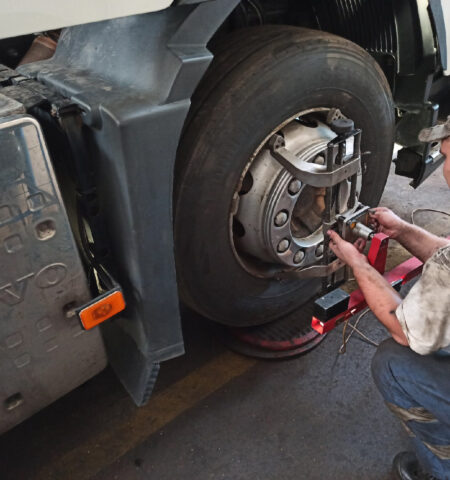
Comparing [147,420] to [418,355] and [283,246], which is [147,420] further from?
[418,355]

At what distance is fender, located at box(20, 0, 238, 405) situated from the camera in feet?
3.15

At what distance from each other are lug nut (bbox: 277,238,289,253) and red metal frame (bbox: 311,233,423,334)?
0.77ft

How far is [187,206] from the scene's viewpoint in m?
1.32

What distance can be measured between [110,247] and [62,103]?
369 mm

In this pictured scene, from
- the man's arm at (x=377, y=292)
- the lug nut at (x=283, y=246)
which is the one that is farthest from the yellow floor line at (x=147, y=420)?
the man's arm at (x=377, y=292)

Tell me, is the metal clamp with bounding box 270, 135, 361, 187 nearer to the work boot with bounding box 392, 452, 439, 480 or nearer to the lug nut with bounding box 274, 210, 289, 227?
the lug nut with bounding box 274, 210, 289, 227

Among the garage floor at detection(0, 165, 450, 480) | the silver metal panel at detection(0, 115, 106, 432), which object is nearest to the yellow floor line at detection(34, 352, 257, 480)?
the garage floor at detection(0, 165, 450, 480)

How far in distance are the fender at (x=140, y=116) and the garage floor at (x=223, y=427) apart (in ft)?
1.43

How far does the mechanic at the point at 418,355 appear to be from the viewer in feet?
3.40

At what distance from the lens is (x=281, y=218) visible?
1.47m

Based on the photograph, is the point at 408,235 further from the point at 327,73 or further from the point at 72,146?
the point at 72,146

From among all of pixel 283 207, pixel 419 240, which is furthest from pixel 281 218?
pixel 419 240

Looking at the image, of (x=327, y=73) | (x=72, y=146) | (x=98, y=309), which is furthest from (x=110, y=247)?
(x=327, y=73)

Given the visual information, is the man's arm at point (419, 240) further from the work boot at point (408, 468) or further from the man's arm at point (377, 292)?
the work boot at point (408, 468)
